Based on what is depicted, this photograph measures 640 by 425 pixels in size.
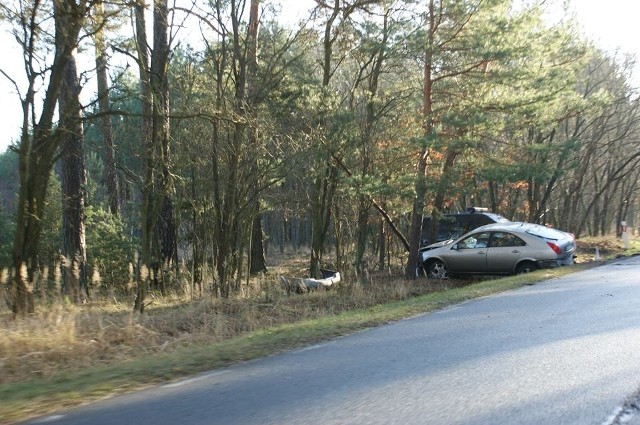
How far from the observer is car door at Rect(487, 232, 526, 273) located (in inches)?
675

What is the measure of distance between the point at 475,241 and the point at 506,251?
3.41ft

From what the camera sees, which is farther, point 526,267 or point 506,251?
point 506,251

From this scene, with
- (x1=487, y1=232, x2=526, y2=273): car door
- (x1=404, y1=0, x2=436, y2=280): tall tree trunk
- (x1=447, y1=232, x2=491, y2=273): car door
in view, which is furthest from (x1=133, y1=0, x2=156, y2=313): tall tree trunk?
(x1=487, y1=232, x2=526, y2=273): car door

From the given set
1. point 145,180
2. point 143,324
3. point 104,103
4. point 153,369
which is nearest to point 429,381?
point 153,369

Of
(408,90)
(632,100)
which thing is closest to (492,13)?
(408,90)

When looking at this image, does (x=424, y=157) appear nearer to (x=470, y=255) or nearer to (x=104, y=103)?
(x=470, y=255)

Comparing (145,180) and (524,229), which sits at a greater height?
(145,180)

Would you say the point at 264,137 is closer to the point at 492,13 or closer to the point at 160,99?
the point at 160,99

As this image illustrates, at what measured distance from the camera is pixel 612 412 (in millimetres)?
4715

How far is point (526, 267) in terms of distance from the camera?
17.1 meters

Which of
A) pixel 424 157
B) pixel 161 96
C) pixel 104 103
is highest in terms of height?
pixel 104 103

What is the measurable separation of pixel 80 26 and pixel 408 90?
13053mm

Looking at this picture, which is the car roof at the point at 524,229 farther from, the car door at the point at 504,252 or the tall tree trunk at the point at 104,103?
the tall tree trunk at the point at 104,103

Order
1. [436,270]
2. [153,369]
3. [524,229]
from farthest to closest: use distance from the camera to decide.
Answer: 1. [436,270]
2. [524,229]
3. [153,369]
